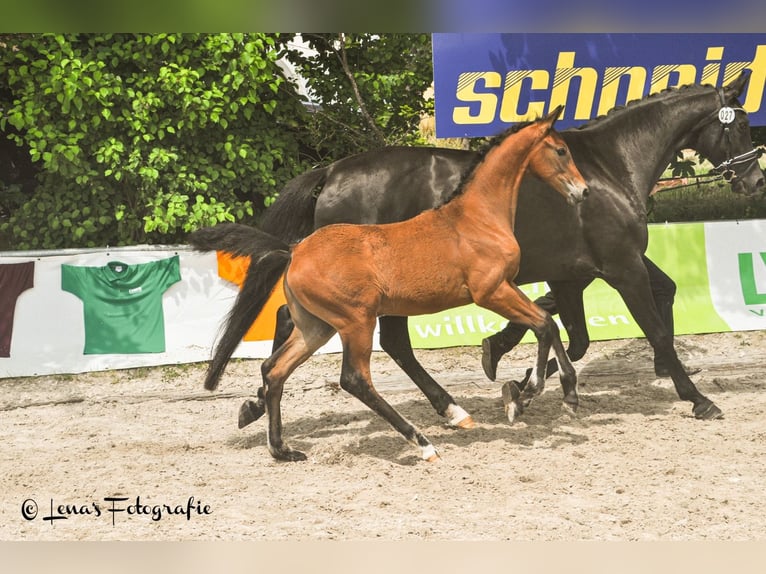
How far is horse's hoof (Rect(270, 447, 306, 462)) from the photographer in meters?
5.57

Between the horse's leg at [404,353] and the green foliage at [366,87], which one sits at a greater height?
the green foliage at [366,87]

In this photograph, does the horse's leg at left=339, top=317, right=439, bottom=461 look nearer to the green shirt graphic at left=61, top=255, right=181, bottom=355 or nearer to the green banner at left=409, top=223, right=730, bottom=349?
the green banner at left=409, top=223, right=730, bottom=349

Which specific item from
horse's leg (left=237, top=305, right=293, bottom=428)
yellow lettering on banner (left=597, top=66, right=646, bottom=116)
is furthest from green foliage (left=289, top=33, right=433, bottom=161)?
horse's leg (left=237, top=305, right=293, bottom=428)

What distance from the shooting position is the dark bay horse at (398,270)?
5.24m

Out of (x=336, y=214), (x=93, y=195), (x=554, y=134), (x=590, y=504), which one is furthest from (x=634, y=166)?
(x=93, y=195)

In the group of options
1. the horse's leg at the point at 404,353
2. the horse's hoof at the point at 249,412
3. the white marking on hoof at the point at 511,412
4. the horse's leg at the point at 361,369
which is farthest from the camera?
the horse's leg at the point at 404,353

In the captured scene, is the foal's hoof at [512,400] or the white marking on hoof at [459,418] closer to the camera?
the foal's hoof at [512,400]

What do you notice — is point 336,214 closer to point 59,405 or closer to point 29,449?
point 29,449

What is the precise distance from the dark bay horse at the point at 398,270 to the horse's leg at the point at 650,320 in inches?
36.8

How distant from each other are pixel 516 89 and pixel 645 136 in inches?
111

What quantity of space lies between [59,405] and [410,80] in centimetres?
489

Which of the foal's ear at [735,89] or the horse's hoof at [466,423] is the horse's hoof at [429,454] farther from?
the foal's ear at [735,89]

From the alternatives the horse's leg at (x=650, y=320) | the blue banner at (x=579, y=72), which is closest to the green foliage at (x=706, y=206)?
the blue banner at (x=579, y=72)

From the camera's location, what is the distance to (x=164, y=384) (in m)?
8.18
